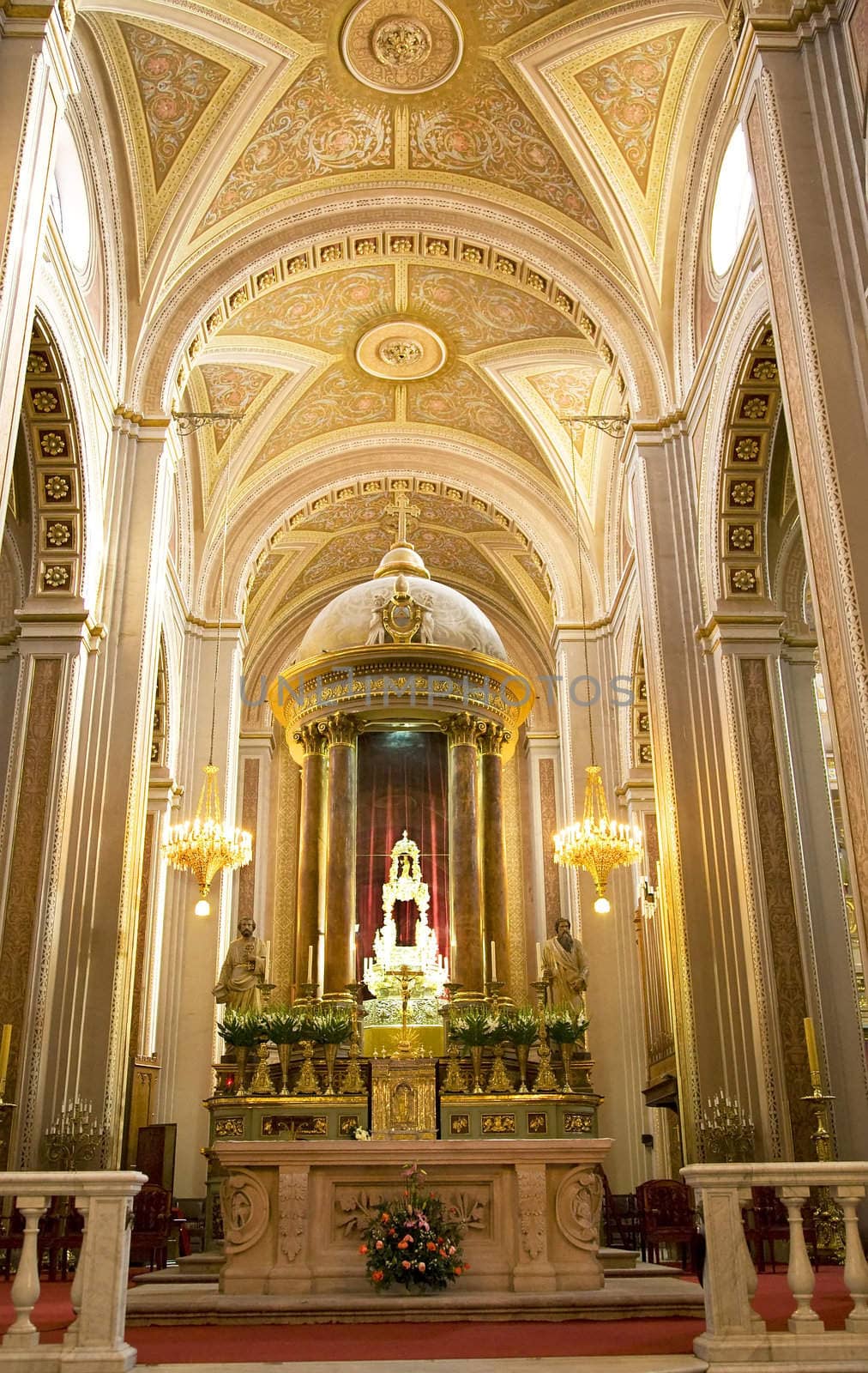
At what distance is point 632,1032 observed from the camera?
54.1 feet

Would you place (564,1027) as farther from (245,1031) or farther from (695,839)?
(245,1031)

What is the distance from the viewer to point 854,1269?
230 inches

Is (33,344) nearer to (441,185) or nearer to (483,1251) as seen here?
(441,185)

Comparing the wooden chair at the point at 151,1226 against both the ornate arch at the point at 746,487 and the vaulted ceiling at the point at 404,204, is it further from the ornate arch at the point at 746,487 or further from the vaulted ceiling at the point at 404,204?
the vaulted ceiling at the point at 404,204

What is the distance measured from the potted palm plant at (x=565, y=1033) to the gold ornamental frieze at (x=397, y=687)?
5772mm

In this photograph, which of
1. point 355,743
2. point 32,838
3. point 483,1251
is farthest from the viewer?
point 355,743

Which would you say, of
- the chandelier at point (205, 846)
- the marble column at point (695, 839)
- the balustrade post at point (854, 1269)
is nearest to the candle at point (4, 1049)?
the chandelier at point (205, 846)

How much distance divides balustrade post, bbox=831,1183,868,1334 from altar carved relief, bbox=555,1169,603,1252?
2441 millimetres

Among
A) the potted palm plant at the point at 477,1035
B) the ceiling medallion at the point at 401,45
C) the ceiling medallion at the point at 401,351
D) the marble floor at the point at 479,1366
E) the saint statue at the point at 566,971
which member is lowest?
the marble floor at the point at 479,1366

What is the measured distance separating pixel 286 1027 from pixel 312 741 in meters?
6.19

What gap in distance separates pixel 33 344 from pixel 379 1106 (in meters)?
7.61

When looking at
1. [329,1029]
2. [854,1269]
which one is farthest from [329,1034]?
[854,1269]

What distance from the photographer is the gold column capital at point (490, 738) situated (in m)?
A: 17.5

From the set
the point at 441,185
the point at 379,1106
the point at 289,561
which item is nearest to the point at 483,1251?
the point at 379,1106
